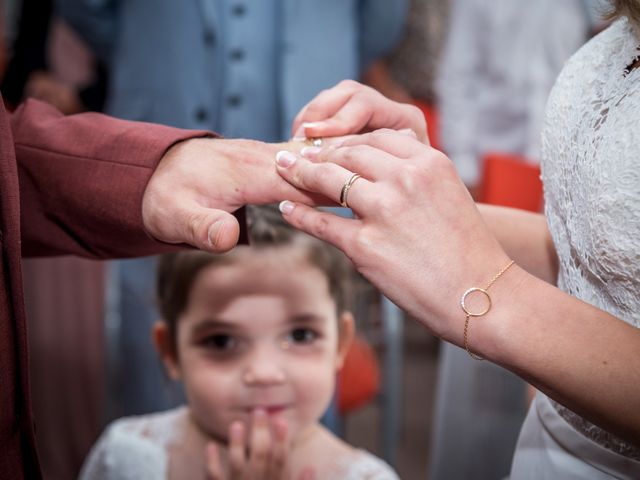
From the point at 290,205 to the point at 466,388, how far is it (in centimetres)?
85

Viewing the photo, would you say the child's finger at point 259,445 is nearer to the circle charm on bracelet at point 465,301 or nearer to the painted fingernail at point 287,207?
the painted fingernail at point 287,207

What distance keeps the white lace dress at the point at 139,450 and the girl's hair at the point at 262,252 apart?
0.21 metres

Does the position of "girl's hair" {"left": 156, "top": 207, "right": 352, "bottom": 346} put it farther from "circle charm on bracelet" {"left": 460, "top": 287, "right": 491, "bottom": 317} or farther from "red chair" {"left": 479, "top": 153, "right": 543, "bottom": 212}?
"circle charm on bracelet" {"left": 460, "top": 287, "right": 491, "bottom": 317}

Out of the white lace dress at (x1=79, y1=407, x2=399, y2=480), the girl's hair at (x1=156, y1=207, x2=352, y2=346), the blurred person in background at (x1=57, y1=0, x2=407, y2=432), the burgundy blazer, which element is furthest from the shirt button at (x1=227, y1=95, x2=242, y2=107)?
the burgundy blazer

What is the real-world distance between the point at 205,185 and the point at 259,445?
487mm

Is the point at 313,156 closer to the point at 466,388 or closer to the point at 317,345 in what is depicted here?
the point at 317,345

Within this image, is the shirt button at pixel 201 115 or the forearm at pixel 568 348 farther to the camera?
the shirt button at pixel 201 115

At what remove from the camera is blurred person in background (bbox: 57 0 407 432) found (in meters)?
1.95

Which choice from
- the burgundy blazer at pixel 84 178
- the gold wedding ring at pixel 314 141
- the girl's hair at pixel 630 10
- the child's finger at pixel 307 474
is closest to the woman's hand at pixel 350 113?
the gold wedding ring at pixel 314 141

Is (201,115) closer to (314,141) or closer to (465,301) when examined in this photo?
(314,141)

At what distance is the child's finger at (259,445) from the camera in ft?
4.19

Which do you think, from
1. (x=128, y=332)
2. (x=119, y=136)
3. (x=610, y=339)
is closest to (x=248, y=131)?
(x=128, y=332)

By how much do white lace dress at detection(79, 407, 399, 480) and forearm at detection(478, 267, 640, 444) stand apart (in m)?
0.70

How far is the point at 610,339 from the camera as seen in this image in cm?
78
